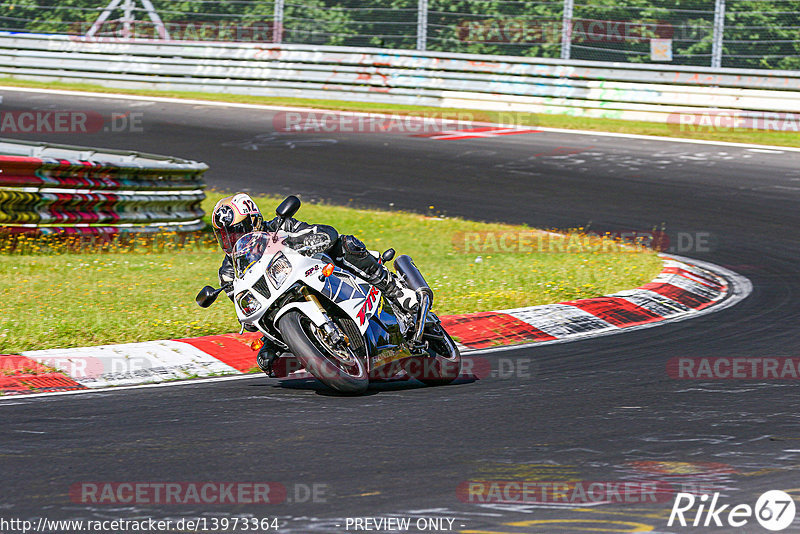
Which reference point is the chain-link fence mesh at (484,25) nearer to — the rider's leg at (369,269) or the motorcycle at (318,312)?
the rider's leg at (369,269)

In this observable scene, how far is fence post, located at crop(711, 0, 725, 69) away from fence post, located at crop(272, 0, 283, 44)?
891 centimetres

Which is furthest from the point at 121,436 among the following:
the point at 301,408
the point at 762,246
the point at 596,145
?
the point at 596,145

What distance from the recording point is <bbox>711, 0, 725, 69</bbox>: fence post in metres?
20.2

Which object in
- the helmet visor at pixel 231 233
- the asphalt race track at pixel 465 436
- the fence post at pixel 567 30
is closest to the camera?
the asphalt race track at pixel 465 436

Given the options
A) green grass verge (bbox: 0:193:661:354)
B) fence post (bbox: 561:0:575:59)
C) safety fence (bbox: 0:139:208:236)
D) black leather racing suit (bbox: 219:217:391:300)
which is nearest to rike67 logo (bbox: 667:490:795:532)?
black leather racing suit (bbox: 219:217:391:300)

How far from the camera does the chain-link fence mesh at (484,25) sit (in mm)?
20094

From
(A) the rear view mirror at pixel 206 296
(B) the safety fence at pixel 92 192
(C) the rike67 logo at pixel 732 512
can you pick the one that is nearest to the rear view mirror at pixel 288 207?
(A) the rear view mirror at pixel 206 296

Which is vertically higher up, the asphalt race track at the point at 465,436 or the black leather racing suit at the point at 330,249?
the black leather racing suit at the point at 330,249

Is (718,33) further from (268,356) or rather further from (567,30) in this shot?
(268,356)

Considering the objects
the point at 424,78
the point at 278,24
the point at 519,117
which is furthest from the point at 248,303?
the point at 278,24

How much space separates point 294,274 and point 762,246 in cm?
731

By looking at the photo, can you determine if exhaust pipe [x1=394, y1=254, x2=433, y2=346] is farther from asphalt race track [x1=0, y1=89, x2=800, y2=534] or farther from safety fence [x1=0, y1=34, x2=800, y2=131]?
safety fence [x1=0, y1=34, x2=800, y2=131]

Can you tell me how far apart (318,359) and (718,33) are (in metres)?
15.7

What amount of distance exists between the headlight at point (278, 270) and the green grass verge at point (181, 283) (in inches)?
72.5
